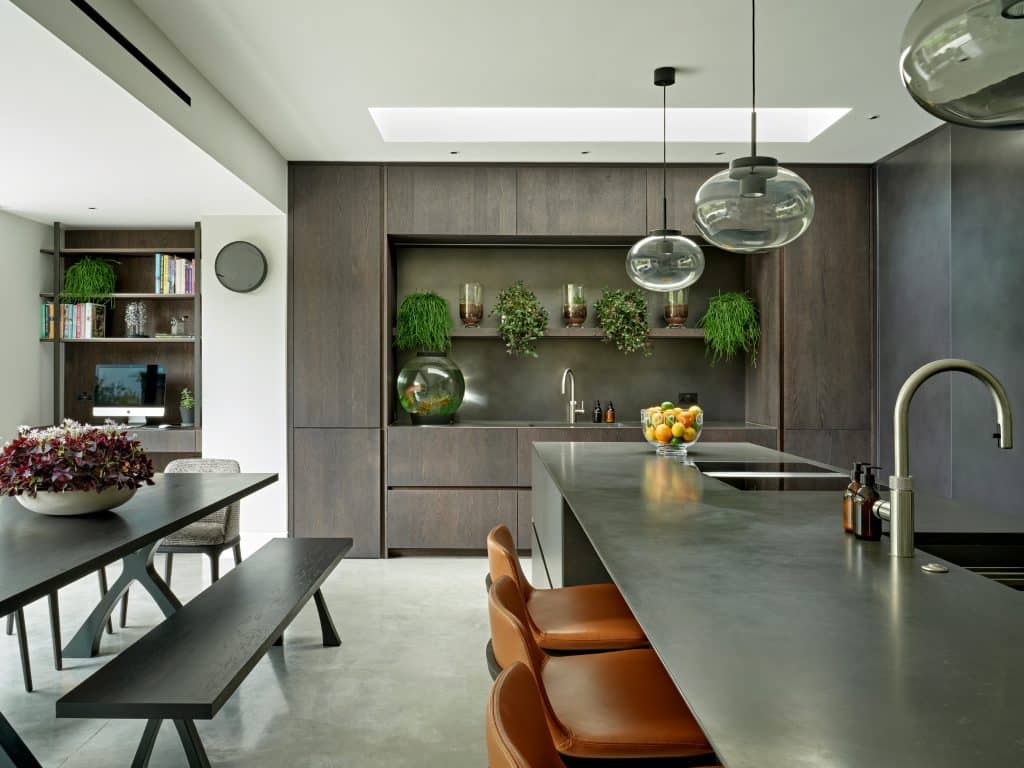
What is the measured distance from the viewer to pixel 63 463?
2.72 m

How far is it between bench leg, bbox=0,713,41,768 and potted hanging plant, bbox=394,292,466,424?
10.9 feet

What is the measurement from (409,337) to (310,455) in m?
1.04

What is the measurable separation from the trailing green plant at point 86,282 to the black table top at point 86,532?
2.76 meters

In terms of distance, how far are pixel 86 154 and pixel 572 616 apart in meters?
3.41

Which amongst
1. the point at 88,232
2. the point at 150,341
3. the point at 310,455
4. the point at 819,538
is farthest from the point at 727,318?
the point at 88,232

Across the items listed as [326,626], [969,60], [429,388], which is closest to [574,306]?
[429,388]

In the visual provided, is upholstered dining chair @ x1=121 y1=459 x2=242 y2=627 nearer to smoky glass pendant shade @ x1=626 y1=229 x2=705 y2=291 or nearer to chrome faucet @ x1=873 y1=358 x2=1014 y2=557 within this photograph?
smoky glass pendant shade @ x1=626 y1=229 x2=705 y2=291

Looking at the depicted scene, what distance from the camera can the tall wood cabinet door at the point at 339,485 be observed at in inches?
204

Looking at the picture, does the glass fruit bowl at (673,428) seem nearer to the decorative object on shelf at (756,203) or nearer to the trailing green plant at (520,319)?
the decorative object on shelf at (756,203)

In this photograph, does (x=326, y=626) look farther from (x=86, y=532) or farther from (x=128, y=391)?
(x=128, y=391)

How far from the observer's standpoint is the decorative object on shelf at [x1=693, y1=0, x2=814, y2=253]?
2.18 m

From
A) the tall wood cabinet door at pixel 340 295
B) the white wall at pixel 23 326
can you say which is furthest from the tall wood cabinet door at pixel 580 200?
the white wall at pixel 23 326

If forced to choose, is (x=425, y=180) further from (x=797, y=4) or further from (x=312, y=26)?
(x=797, y=4)

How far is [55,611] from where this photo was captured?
3131mm
